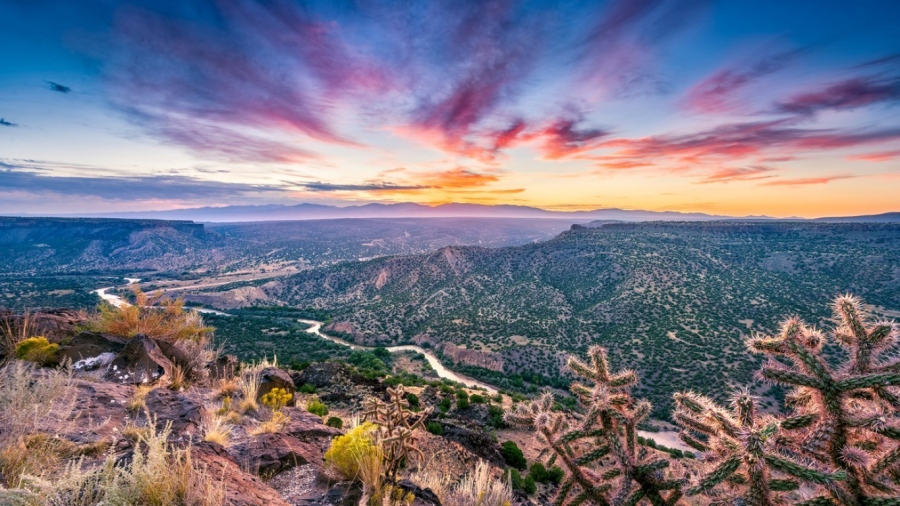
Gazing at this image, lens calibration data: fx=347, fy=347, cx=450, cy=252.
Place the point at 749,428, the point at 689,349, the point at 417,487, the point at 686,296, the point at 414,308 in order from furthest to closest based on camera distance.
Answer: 1. the point at 414,308
2. the point at 686,296
3. the point at 689,349
4. the point at 417,487
5. the point at 749,428

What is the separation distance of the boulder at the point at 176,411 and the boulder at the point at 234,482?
206 cm

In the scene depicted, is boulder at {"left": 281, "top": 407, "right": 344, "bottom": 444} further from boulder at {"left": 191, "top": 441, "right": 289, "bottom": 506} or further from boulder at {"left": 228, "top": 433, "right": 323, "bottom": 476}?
boulder at {"left": 191, "top": 441, "right": 289, "bottom": 506}

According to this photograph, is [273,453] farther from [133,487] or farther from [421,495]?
[133,487]

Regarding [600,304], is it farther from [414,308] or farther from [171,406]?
[171,406]

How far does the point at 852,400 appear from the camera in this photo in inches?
155

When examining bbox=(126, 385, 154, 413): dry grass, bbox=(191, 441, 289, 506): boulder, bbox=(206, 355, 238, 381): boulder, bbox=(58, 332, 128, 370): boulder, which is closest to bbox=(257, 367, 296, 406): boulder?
bbox=(206, 355, 238, 381): boulder

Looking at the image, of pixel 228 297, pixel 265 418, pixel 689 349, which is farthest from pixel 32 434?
pixel 228 297

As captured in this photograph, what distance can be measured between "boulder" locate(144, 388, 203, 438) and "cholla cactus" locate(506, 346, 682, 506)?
614 cm

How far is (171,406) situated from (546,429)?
7.61 m

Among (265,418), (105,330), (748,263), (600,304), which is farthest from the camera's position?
(748,263)

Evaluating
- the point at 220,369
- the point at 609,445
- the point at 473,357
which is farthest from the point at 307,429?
the point at 473,357

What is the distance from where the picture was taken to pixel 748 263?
2345 inches

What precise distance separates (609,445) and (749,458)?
1707 mm

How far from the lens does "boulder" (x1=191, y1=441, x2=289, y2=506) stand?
3.80 m
